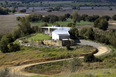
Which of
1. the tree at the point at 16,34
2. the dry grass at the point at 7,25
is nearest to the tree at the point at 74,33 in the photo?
the tree at the point at 16,34

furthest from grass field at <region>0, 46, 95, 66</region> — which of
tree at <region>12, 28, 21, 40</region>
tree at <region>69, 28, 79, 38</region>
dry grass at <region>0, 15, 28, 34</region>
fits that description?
dry grass at <region>0, 15, 28, 34</region>

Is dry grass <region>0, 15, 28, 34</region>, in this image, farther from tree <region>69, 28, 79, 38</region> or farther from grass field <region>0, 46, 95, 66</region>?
grass field <region>0, 46, 95, 66</region>

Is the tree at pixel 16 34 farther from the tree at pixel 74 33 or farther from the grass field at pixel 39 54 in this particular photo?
the grass field at pixel 39 54

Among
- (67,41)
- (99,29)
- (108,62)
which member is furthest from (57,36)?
(99,29)

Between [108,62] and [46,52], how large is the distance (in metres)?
7.92

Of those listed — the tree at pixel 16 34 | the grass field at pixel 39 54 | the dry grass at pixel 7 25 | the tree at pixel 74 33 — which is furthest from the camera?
the dry grass at pixel 7 25

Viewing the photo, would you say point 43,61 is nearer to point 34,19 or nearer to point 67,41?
point 67,41

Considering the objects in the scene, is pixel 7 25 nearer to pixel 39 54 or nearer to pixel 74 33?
pixel 74 33

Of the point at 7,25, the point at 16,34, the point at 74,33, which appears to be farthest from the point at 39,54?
the point at 7,25

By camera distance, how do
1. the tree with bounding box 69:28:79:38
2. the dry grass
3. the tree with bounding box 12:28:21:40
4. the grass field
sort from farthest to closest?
the dry grass, the tree with bounding box 12:28:21:40, the tree with bounding box 69:28:79:38, the grass field

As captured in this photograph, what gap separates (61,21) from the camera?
75750 millimetres

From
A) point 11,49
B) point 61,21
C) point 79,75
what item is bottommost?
point 61,21

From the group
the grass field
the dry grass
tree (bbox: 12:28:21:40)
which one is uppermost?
the grass field

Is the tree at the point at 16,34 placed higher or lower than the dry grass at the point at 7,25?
higher
